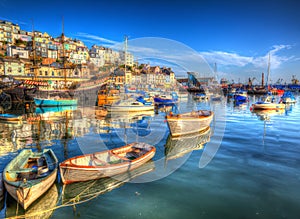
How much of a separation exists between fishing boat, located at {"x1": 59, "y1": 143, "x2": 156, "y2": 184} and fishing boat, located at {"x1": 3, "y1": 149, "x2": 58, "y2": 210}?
61 centimetres

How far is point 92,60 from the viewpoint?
99812mm

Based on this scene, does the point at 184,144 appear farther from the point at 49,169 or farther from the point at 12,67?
the point at 12,67

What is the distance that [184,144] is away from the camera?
14711 millimetres

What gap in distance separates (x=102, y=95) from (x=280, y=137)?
36445 millimetres

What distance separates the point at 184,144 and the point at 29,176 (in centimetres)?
991

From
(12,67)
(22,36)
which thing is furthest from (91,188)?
(22,36)

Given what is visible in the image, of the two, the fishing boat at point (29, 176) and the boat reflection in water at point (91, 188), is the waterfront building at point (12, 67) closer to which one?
the fishing boat at point (29, 176)

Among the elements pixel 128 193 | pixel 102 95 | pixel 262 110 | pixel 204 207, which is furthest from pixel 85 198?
pixel 102 95

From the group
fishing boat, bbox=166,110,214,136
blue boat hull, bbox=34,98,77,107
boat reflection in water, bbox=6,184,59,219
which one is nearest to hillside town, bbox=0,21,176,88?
blue boat hull, bbox=34,98,77,107

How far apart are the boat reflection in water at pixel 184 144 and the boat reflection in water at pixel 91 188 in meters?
3.46

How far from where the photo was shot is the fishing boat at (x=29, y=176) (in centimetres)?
674

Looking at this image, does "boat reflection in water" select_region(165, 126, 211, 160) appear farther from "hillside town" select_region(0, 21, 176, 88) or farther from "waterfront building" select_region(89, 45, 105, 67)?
"waterfront building" select_region(89, 45, 105, 67)

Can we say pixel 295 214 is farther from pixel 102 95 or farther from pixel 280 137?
pixel 102 95

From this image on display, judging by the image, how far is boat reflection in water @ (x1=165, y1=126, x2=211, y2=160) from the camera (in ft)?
42.2
